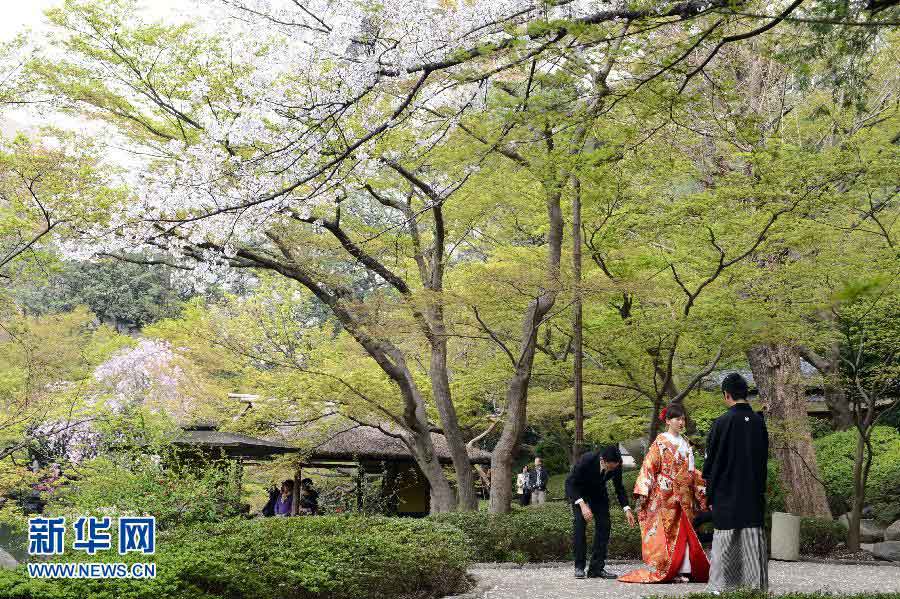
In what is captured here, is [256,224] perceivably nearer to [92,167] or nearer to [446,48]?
[446,48]

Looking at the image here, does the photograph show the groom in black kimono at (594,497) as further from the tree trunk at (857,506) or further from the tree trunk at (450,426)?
the tree trunk at (857,506)

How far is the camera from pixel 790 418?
12.7 m

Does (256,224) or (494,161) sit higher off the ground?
(494,161)

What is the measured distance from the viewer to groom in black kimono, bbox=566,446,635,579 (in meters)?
7.76

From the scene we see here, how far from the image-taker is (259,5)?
7406 mm

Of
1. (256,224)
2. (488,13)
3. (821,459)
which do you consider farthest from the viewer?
(821,459)

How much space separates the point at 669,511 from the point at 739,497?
4.39 ft

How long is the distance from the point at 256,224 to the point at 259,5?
114 inches

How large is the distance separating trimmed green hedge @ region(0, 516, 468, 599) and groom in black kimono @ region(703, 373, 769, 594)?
2120 millimetres

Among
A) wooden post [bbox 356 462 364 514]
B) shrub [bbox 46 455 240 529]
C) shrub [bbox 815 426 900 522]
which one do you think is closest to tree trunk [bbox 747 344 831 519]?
shrub [bbox 815 426 900 522]

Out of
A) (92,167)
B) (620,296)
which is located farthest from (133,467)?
(620,296)

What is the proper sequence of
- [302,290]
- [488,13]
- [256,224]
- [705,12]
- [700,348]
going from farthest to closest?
[302,290] → [700,348] → [256,224] → [488,13] → [705,12]

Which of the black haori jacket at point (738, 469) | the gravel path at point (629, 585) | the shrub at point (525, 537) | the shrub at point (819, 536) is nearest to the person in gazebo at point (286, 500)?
the shrub at point (525, 537)

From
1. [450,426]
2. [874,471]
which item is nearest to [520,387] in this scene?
[450,426]
